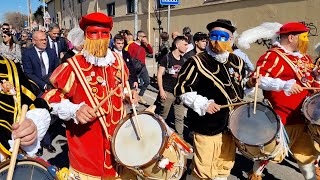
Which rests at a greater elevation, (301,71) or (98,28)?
(98,28)

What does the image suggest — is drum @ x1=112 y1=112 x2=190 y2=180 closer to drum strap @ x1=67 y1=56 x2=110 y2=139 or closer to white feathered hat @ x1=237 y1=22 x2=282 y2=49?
drum strap @ x1=67 y1=56 x2=110 y2=139

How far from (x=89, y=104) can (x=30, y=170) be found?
116 cm

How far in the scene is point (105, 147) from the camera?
2.83 metres

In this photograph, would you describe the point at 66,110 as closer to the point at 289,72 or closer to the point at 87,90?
the point at 87,90

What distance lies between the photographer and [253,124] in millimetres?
3250

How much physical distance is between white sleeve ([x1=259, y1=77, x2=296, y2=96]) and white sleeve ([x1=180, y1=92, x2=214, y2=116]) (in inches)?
30.9

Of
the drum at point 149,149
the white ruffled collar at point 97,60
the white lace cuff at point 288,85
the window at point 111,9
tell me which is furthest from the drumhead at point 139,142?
the window at point 111,9

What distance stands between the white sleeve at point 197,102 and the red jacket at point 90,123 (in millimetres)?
754

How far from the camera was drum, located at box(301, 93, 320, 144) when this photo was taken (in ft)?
11.2

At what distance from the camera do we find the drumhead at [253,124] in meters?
3.17

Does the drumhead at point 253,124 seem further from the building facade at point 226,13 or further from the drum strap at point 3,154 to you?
the building facade at point 226,13

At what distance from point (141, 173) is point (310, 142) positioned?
82.6 inches

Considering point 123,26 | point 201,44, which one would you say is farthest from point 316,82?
point 123,26

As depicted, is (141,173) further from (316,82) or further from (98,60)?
(316,82)
